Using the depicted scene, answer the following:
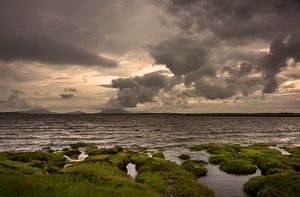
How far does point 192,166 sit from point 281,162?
14397 millimetres

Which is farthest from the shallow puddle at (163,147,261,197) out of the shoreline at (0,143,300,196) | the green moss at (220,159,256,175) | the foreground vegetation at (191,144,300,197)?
the foreground vegetation at (191,144,300,197)

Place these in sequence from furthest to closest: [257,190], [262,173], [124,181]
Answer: [262,173], [257,190], [124,181]

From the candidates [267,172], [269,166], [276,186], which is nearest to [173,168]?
[276,186]

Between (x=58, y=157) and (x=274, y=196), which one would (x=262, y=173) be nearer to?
(x=274, y=196)

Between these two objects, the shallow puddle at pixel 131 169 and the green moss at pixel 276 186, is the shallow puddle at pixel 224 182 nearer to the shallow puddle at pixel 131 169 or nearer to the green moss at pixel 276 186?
the green moss at pixel 276 186

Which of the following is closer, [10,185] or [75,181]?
[10,185]

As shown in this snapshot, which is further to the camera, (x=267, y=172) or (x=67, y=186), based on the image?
(x=267, y=172)

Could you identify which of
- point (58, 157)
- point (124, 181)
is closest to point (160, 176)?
point (124, 181)

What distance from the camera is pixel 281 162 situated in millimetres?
47688

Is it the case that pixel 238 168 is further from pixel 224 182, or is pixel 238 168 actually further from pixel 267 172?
pixel 224 182

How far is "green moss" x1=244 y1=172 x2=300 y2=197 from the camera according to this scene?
2845 centimetres

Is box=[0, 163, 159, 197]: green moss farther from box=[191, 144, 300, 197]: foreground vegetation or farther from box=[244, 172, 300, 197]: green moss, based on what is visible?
box=[191, 144, 300, 197]: foreground vegetation

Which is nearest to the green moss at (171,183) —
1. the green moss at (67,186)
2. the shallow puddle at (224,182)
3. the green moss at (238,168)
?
the shallow puddle at (224,182)

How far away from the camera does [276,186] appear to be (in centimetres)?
3023
